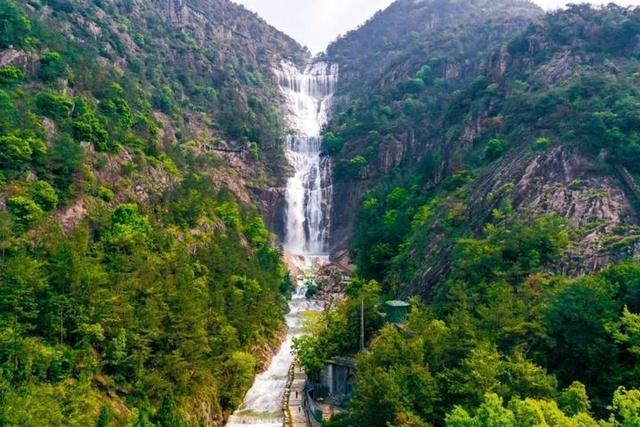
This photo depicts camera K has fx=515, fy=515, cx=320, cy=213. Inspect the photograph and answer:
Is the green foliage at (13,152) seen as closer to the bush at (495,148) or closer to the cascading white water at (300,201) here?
the cascading white water at (300,201)

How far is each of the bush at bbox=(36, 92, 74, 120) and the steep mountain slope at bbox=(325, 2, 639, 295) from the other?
31270mm

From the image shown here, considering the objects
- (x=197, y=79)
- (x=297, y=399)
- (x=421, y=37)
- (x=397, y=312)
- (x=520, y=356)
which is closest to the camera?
(x=520, y=356)

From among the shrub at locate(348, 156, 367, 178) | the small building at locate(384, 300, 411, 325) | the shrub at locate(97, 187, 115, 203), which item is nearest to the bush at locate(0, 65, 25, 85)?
the shrub at locate(97, 187, 115, 203)

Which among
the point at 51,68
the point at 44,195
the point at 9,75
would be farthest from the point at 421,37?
the point at 44,195

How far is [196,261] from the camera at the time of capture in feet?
142

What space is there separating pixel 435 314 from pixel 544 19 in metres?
53.5

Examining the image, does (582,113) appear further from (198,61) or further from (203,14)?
(203,14)

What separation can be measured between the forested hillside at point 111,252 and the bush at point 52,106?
4.1 inches

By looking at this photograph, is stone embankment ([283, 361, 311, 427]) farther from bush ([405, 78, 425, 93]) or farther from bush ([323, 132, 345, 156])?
bush ([405, 78, 425, 93])

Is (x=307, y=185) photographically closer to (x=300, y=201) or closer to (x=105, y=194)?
(x=300, y=201)

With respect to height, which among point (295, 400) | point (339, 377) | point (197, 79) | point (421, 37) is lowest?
point (295, 400)

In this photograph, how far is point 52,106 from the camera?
1673 inches

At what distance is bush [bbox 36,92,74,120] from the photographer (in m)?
42.1

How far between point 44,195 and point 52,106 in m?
12.3
